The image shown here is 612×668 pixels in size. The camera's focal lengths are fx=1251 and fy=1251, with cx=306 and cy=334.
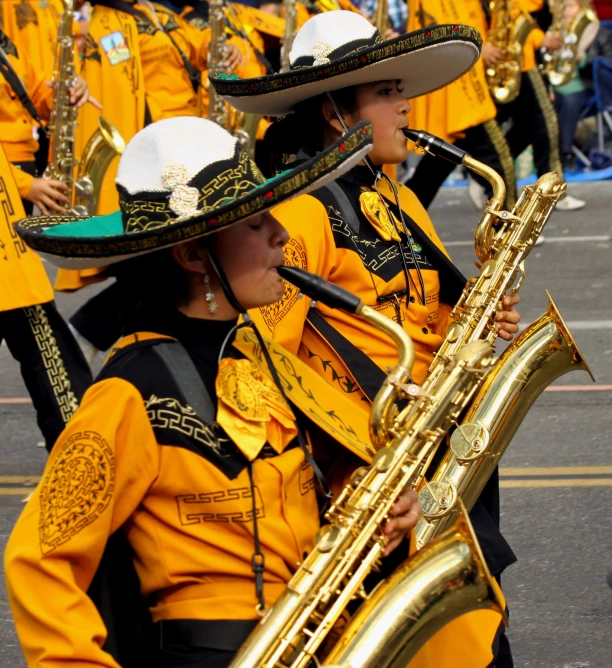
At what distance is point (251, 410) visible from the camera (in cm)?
250

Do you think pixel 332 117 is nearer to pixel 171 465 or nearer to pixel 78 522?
pixel 171 465

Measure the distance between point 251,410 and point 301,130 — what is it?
1.53 metres

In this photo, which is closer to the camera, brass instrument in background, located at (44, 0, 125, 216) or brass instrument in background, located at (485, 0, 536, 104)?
brass instrument in background, located at (44, 0, 125, 216)

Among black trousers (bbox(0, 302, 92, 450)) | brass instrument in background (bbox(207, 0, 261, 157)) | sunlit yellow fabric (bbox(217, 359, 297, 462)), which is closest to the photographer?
sunlit yellow fabric (bbox(217, 359, 297, 462))

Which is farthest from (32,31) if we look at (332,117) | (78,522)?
(78,522)

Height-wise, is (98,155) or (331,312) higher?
(331,312)

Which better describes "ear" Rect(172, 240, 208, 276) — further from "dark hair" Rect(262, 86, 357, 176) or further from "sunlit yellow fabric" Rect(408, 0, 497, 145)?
"sunlit yellow fabric" Rect(408, 0, 497, 145)

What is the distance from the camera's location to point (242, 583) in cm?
247

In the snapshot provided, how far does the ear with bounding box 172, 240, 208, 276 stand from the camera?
2.56 metres

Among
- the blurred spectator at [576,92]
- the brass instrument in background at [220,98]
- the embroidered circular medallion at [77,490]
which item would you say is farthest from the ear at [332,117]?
the blurred spectator at [576,92]

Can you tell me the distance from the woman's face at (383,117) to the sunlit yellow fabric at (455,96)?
15.8ft

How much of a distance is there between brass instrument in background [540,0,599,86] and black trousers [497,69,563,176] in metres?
1.17

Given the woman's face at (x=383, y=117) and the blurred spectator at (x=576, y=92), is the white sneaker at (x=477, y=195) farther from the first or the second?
the woman's face at (x=383, y=117)

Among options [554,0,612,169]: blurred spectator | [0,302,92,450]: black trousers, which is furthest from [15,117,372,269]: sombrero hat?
[554,0,612,169]: blurred spectator
